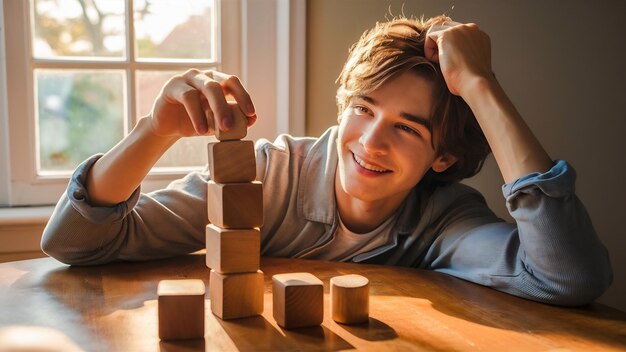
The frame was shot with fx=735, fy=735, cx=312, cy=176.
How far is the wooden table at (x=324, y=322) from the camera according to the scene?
3.18 feet

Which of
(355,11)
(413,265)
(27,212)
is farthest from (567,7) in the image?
(27,212)

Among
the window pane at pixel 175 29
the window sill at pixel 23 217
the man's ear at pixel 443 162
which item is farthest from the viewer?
the window pane at pixel 175 29

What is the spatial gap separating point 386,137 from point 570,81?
1065 mm

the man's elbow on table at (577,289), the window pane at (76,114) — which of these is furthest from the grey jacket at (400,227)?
the window pane at (76,114)

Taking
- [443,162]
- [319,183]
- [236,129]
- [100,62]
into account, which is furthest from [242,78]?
[236,129]

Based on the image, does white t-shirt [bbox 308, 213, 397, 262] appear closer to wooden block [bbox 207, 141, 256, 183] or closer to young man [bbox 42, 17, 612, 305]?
young man [bbox 42, 17, 612, 305]

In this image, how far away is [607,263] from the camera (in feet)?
4.15

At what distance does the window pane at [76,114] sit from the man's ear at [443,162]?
990 millimetres

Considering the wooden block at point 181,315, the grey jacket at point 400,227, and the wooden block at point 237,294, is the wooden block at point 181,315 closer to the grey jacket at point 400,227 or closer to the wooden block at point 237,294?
the wooden block at point 237,294

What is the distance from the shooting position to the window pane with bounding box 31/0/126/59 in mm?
2020

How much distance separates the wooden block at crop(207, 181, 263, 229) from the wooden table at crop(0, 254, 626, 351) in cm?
14

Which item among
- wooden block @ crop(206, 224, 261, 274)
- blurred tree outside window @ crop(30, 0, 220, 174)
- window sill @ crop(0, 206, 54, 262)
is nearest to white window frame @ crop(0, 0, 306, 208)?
blurred tree outside window @ crop(30, 0, 220, 174)

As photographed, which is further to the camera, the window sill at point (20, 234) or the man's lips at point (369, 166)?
the window sill at point (20, 234)

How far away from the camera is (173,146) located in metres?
2.19
